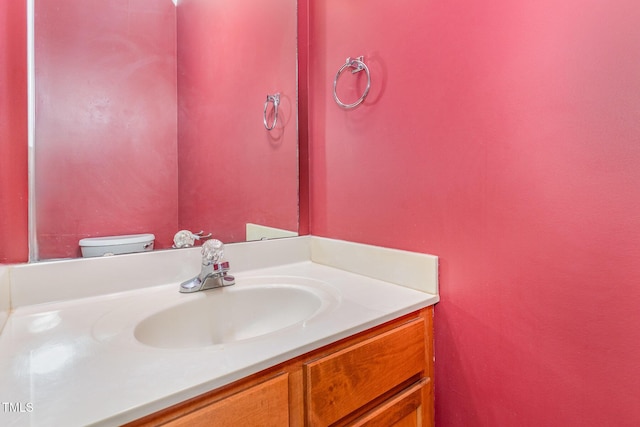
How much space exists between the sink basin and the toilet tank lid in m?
0.23

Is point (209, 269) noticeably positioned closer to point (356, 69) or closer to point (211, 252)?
point (211, 252)

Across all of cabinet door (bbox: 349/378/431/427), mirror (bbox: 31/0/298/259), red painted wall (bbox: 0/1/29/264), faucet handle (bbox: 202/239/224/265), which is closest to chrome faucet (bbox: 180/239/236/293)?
faucet handle (bbox: 202/239/224/265)

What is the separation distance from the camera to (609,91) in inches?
23.7

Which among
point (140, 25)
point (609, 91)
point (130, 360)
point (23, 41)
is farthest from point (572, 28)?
point (23, 41)

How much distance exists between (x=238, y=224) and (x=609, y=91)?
3.49ft

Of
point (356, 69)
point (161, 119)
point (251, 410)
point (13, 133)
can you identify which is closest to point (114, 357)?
point (251, 410)

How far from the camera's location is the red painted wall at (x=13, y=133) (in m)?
0.76

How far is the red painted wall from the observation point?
76cm

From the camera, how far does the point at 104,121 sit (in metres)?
0.93

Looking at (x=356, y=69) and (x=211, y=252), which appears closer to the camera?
(x=211, y=252)

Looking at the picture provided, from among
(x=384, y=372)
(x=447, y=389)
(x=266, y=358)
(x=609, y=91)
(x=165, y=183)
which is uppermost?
(x=609, y=91)

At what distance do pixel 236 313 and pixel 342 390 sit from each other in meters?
0.43

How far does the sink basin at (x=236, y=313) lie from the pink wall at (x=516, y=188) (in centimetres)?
32

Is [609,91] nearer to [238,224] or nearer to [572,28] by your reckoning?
[572,28]
